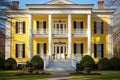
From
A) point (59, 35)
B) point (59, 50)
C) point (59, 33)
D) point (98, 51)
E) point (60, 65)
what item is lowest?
point (60, 65)

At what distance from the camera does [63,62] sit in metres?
45.0

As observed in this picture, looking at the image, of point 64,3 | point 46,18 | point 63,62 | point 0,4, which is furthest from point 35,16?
point 0,4

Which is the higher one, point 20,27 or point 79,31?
point 20,27

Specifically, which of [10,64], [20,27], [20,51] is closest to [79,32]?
[20,27]

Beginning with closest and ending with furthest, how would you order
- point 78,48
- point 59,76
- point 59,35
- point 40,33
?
point 59,76, point 59,35, point 40,33, point 78,48

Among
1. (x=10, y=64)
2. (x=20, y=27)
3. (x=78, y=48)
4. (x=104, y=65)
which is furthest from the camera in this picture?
(x=78, y=48)

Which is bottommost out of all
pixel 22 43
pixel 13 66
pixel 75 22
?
pixel 13 66

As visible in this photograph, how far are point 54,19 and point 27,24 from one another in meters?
4.06

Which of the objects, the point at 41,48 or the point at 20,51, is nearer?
the point at 20,51

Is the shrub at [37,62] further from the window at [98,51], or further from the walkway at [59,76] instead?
the window at [98,51]

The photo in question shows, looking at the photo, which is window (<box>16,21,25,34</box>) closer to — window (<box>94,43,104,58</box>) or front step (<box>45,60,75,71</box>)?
front step (<box>45,60,75,71</box>)

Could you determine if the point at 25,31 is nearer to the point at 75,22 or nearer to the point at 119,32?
the point at 75,22

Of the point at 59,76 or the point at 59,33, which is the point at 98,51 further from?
the point at 59,76

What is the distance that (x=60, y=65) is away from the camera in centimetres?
4403
